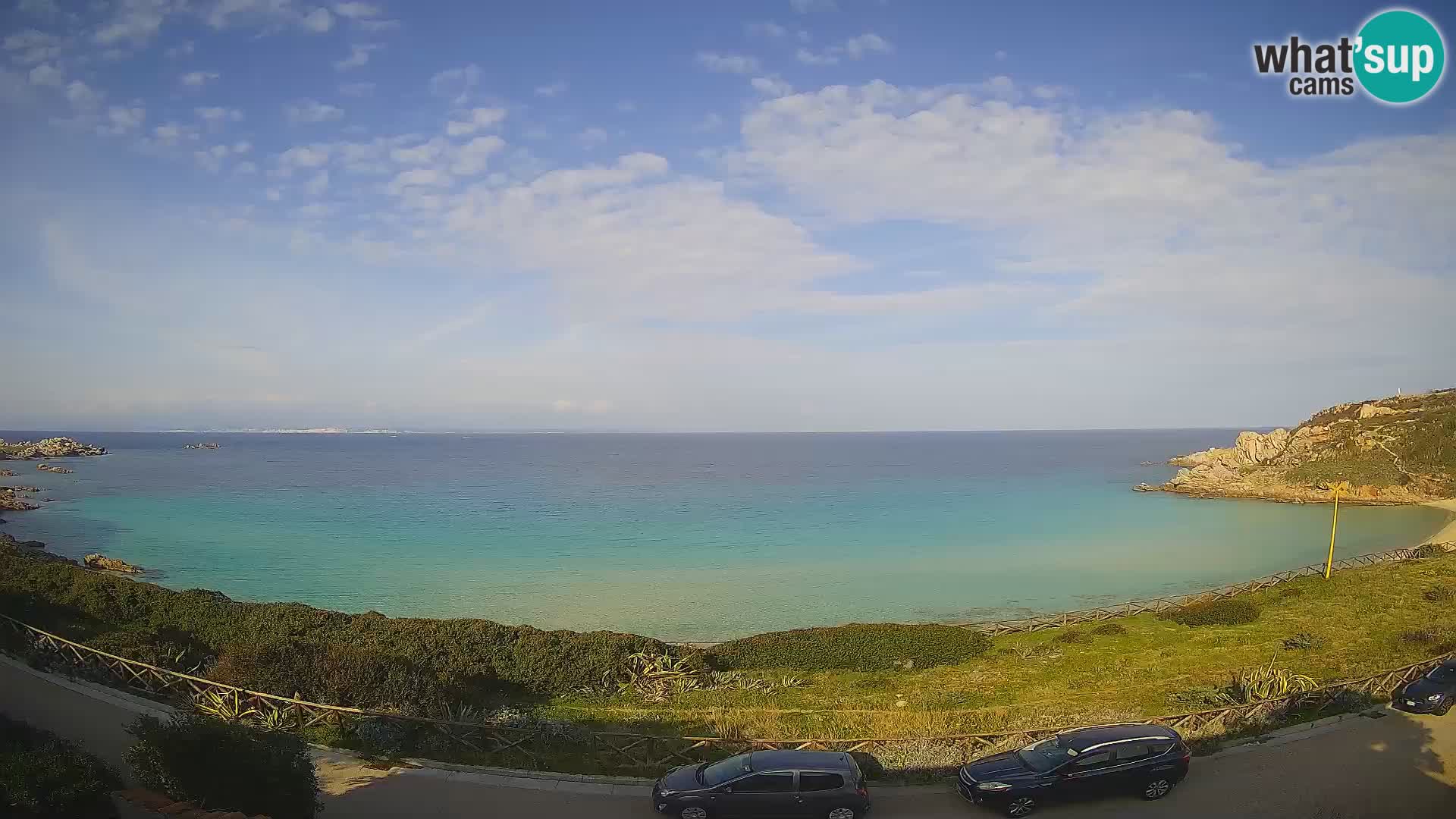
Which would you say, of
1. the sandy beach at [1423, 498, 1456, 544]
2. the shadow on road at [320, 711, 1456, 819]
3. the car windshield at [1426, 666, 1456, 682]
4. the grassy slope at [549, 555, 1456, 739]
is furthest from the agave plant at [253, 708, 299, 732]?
the sandy beach at [1423, 498, 1456, 544]

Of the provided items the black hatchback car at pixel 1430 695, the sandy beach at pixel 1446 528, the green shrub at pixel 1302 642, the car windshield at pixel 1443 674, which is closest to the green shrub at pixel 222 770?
the black hatchback car at pixel 1430 695

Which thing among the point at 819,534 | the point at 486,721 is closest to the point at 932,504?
the point at 819,534

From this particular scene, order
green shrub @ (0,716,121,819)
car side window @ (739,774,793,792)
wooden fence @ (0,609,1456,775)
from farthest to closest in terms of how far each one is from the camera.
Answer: wooden fence @ (0,609,1456,775) < car side window @ (739,774,793,792) < green shrub @ (0,716,121,819)

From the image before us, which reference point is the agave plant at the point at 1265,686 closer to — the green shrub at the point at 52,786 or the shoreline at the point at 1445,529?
the green shrub at the point at 52,786

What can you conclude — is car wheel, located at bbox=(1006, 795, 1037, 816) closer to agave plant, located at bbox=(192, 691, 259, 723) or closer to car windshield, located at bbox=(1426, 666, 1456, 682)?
car windshield, located at bbox=(1426, 666, 1456, 682)

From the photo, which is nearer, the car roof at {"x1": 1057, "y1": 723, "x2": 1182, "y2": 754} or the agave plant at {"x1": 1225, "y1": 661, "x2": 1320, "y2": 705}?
the car roof at {"x1": 1057, "y1": 723, "x2": 1182, "y2": 754}

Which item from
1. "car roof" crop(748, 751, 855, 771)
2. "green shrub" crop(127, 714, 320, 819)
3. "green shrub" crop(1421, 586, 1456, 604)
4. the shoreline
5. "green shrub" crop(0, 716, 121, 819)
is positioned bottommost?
the shoreline

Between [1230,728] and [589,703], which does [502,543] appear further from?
[1230,728]

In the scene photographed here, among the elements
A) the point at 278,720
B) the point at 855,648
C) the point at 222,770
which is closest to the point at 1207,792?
the point at 855,648
